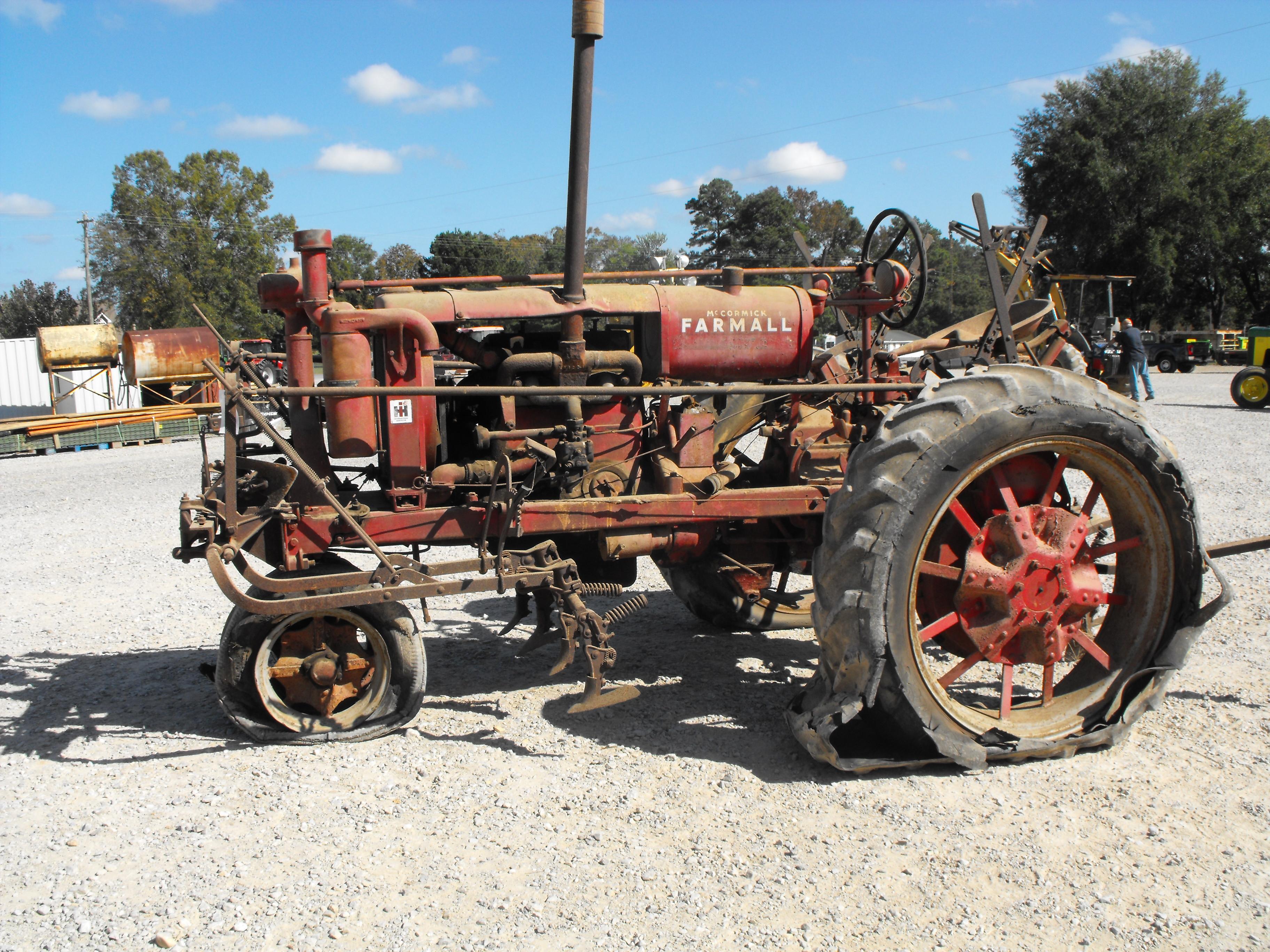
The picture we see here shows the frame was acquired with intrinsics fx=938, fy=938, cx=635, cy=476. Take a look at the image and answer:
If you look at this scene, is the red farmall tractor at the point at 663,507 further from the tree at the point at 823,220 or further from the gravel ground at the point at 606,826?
the tree at the point at 823,220

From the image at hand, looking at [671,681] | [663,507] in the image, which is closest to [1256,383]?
[671,681]

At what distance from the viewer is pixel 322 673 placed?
3.70m

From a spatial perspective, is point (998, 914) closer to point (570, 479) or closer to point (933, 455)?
point (933, 455)

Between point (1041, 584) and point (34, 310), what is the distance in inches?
2209

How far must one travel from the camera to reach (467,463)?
13.5 ft

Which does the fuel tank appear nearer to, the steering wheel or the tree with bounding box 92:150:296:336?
the steering wheel

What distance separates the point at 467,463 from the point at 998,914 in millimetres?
2628

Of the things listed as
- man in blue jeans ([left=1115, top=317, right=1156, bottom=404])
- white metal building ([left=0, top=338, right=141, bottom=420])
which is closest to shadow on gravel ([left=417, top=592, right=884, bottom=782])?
man in blue jeans ([left=1115, top=317, right=1156, bottom=404])

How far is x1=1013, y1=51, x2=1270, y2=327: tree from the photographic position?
1409 inches

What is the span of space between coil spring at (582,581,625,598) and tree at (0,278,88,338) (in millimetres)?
52773

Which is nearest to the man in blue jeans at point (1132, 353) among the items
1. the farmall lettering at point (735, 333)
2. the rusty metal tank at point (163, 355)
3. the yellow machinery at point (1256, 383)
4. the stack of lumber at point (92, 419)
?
the yellow machinery at point (1256, 383)

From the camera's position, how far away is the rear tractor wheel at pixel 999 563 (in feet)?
10.9

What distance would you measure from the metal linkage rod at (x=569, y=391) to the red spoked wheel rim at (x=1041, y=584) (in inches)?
22.9

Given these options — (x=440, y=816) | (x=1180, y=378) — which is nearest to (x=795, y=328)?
(x=440, y=816)
